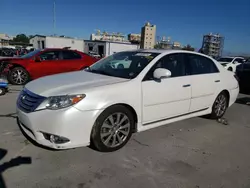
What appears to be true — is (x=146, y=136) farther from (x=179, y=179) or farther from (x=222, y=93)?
(x=222, y=93)

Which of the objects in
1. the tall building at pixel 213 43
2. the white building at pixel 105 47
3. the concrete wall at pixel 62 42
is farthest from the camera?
the tall building at pixel 213 43

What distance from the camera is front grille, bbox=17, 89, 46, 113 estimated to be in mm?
2785

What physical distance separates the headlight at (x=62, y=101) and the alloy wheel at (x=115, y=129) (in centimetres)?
52

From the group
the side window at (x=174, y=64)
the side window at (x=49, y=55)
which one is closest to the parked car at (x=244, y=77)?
the side window at (x=174, y=64)

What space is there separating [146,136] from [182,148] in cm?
67

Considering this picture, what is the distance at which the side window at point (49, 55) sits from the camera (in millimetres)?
8637

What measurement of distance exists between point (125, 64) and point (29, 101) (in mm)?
1728

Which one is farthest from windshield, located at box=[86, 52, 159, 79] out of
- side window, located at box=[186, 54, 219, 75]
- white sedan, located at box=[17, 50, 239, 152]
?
side window, located at box=[186, 54, 219, 75]

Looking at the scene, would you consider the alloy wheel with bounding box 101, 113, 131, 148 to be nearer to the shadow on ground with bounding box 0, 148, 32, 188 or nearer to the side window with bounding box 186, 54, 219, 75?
the shadow on ground with bounding box 0, 148, 32, 188

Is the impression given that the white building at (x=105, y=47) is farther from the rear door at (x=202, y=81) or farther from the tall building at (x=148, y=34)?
the tall building at (x=148, y=34)

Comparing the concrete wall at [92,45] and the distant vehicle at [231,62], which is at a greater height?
the concrete wall at [92,45]

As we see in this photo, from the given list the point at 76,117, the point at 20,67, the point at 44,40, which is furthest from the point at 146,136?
the point at 44,40

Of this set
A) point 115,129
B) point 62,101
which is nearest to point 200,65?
point 115,129

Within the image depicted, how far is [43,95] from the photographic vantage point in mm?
2820
